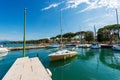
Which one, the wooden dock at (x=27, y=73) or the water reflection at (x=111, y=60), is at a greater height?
the wooden dock at (x=27, y=73)

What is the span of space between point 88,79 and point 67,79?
2.03 meters


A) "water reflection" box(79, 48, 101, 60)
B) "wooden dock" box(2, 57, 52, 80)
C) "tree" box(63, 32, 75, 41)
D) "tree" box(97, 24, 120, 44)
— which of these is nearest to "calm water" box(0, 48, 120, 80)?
"wooden dock" box(2, 57, 52, 80)

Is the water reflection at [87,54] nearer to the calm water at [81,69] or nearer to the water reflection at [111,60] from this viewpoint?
the water reflection at [111,60]

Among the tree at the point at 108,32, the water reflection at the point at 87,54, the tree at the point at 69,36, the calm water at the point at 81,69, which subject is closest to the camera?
the calm water at the point at 81,69

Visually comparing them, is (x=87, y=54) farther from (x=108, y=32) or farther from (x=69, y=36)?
(x=69, y=36)

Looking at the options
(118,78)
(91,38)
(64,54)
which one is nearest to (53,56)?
(64,54)

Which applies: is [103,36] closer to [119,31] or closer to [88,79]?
[119,31]

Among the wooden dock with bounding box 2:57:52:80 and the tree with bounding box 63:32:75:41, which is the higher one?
the tree with bounding box 63:32:75:41

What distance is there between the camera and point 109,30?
5694cm

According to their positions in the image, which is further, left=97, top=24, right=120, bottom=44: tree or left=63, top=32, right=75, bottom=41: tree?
left=63, top=32, right=75, bottom=41: tree

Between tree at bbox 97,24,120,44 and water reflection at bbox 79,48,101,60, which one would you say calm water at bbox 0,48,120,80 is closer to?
water reflection at bbox 79,48,101,60

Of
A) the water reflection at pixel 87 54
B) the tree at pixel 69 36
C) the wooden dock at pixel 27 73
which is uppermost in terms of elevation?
the tree at pixel 69 36

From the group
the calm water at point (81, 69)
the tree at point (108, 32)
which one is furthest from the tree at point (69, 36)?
the calm water at point (81, 69)

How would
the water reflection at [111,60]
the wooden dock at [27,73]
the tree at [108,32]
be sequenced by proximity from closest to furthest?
the wooden dock at [27,73], the water reflection at [111,60], the tree at [108,32]
